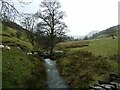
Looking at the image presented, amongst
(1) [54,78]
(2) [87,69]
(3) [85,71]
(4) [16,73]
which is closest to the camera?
(4) [16,73]

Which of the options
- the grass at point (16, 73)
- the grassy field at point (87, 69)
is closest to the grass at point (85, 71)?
the grassy field at point (87, 69)

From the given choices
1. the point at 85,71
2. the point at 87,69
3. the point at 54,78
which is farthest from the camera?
the point at 54,78

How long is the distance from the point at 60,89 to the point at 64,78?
4131 millimetres

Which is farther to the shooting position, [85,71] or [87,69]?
[87,69]

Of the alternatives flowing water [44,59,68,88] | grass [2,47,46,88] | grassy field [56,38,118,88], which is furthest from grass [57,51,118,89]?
grass [2,47,46,88]

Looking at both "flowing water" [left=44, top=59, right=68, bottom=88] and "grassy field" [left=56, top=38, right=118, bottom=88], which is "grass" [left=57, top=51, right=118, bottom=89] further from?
"flowing water" [left=44, top=59, right=68, bottom=88]

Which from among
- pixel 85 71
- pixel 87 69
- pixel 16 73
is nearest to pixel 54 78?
pixel 85 71

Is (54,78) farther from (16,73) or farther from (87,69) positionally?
(16,73)

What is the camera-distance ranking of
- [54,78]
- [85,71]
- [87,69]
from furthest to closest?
[54,78], [87,69], [85,71]

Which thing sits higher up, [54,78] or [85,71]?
[85,71]

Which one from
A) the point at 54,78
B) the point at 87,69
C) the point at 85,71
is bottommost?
the point at 54,78

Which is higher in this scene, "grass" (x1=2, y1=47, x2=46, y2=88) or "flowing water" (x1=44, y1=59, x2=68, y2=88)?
"grass" (x1=2, y1=47, x2=46, y2=88)

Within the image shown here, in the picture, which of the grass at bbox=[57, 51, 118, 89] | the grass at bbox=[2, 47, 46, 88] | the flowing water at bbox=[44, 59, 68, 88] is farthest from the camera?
the flowing water at bbox=[44, 59, 68, 88]

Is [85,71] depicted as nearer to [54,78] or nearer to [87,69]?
[87,69]
